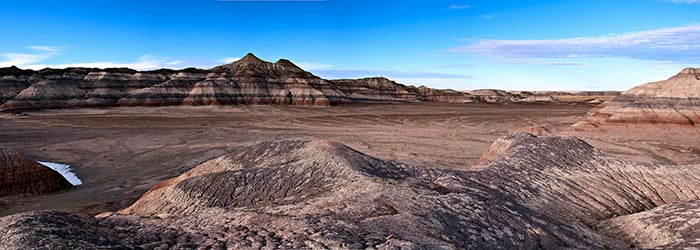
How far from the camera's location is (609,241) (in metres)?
4.76

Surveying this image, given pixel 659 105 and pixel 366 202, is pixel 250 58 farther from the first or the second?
pixel 366 202

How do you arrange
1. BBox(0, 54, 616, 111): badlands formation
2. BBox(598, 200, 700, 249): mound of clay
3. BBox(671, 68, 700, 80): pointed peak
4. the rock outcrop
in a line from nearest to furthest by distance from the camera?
BBox(598, 200, 700, 249): mound of clay
the rock outcrop
BBox(671, 68, 700, 80): pointed peak
BBox(0, 54, 616, 111): badlands formation

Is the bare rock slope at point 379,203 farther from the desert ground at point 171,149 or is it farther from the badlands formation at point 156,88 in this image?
the badlands formation at point 156,88

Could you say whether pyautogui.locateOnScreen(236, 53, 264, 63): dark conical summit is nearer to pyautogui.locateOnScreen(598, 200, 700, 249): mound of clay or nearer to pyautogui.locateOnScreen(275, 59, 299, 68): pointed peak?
pyautogui.locateOnScreen(275, 59, 299, 68): pointed peak

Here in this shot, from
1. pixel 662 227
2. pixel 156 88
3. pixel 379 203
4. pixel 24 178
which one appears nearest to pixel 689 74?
pixel 662 227

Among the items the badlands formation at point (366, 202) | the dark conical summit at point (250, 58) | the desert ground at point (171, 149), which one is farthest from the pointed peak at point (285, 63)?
the badlands formation at point (366, 202)

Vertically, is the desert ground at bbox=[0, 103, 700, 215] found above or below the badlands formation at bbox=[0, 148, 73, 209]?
below

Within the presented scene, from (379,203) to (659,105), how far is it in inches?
997

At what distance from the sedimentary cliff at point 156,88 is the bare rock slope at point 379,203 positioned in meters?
50.6

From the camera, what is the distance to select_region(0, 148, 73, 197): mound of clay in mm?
9914

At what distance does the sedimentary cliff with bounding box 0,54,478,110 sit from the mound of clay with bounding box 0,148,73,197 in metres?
A: 45.2

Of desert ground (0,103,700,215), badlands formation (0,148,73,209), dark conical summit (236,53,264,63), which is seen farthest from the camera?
dark conical summit (236,53,264,63)

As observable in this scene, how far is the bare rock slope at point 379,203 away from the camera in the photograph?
3.38 m

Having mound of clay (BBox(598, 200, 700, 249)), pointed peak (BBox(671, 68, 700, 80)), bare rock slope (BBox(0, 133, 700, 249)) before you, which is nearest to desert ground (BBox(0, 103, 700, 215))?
bare rock slope (BBox(0, 133, 700, 249))
